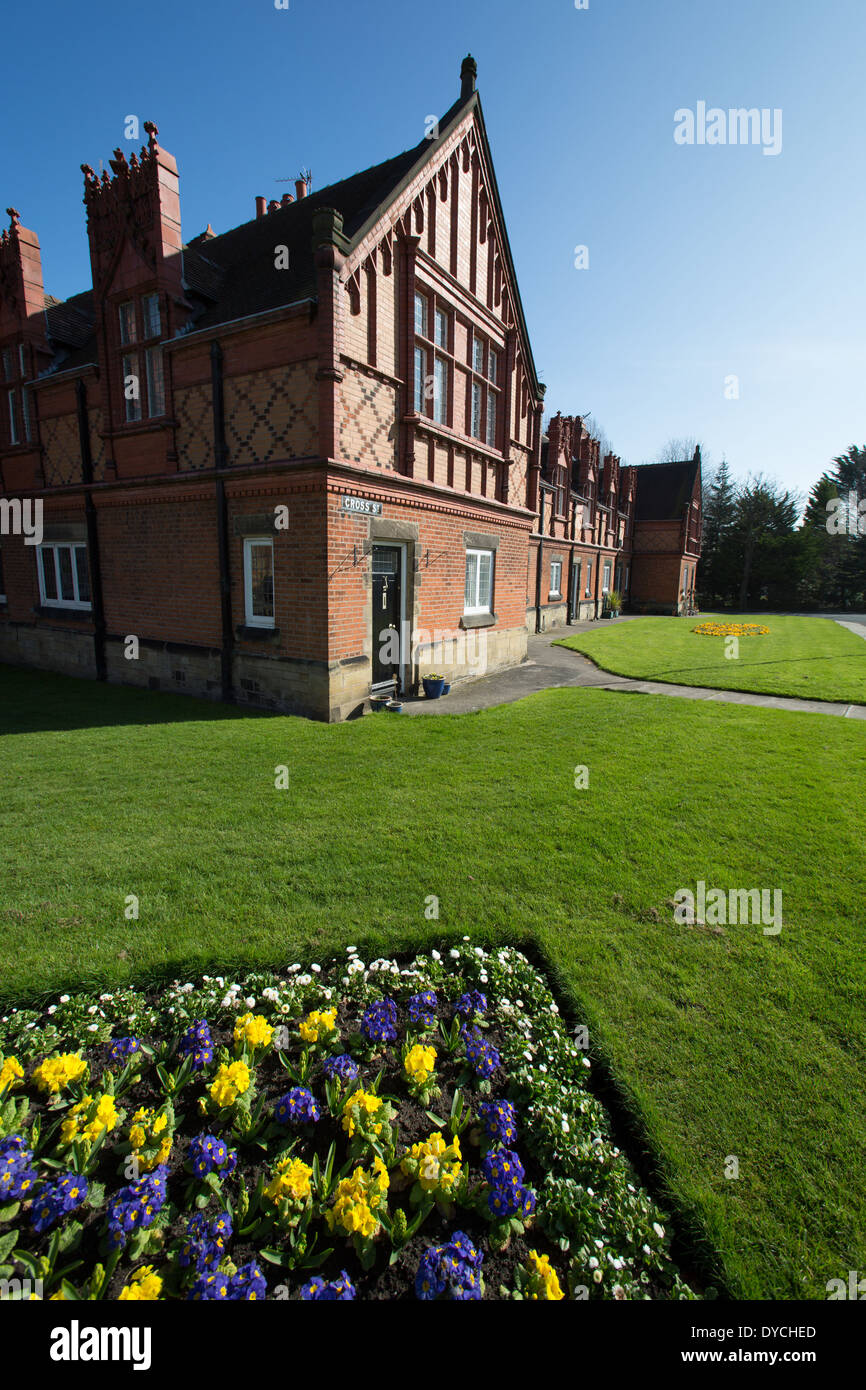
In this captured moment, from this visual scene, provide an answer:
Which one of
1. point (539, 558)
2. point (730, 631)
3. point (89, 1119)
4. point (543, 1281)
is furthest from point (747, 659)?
point (89, 1119)

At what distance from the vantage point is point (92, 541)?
14.0 meters

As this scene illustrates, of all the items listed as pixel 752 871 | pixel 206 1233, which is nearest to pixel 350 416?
pixel 752 871

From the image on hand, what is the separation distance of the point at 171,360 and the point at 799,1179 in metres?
14.0

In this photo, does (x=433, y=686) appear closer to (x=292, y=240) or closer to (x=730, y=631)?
(x=292, y=240)

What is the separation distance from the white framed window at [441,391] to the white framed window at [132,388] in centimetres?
617

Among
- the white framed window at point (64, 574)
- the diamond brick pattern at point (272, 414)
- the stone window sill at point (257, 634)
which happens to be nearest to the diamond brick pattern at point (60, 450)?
the white framed window at point (64, 574)

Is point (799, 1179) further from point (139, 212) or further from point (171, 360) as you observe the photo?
point (139, 212)

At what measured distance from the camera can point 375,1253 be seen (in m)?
2.44

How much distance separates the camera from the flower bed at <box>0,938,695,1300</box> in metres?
2.36

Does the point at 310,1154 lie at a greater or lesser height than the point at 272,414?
lesser

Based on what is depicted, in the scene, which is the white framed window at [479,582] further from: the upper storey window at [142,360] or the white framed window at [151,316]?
the white framed window at [151,316]

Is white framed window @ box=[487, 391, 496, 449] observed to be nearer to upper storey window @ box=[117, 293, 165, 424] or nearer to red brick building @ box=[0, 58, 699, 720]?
red brick building @ box=[0, 58, 699, 720]

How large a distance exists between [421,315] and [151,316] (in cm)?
547

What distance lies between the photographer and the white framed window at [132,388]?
1259 centimetres
